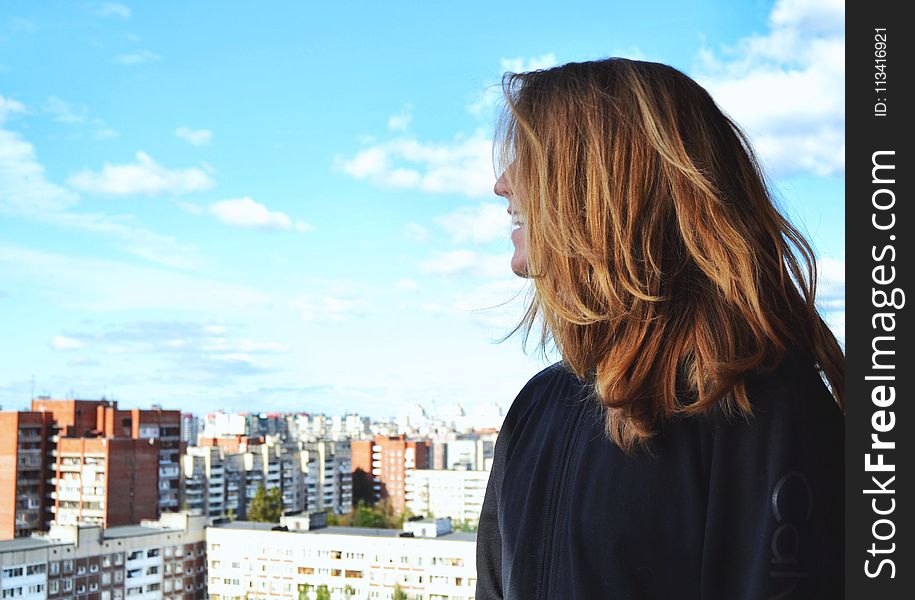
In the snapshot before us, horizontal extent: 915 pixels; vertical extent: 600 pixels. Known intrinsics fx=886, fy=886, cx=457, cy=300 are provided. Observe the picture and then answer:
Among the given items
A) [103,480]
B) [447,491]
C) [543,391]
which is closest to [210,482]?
[447,491]

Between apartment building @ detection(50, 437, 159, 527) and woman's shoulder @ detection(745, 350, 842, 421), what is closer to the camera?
woman's shoulder @ detection(745, 350, 842, 421)

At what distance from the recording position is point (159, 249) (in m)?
14.9

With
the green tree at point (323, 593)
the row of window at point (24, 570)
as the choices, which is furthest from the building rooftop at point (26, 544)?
the green tree at point (323, 593)

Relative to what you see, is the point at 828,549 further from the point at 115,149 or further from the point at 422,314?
the point at 115,149

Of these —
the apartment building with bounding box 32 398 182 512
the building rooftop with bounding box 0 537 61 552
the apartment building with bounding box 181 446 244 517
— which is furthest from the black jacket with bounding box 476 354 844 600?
the apartment building with bounding box 181 446 244 517

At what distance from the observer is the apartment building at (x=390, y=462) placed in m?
17.1

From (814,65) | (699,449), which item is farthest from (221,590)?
(699,449)

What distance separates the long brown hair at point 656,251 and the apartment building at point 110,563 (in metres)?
7.04

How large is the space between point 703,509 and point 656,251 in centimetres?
12

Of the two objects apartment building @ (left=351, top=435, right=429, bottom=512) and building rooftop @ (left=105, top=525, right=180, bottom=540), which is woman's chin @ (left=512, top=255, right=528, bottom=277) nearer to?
building rooftop @ (left=105, top=525, right=180, bottom=540)

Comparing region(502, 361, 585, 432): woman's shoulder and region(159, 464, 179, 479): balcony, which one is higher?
region(502, 361, 585, 432): woman's shoulder

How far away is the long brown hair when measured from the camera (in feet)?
1.37

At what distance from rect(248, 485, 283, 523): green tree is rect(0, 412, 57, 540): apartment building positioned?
402 centimetres

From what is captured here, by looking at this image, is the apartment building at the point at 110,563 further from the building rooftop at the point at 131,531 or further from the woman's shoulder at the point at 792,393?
the woman's shoulder at the point at 792,393
